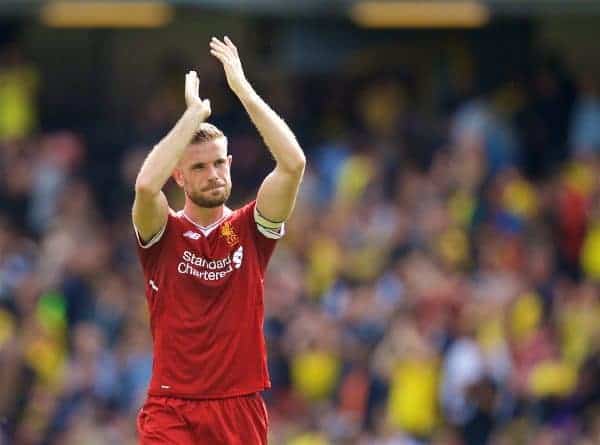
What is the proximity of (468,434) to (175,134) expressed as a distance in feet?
21.5

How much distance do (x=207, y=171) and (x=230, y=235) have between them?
1.17 ft

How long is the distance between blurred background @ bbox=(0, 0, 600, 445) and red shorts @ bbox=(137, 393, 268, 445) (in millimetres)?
5491

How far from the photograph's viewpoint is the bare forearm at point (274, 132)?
28.9 feet

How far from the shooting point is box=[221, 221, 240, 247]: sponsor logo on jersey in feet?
30.0

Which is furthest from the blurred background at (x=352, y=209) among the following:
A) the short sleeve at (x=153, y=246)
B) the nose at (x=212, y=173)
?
the nose at (x=212, y=173)

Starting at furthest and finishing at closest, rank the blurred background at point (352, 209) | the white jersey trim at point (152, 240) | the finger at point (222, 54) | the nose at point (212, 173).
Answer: the blurred background at point (352, 209) → the white jersey trim at point (152, 240) → the nose at point (212, 173) → the finger at point (222, 54)

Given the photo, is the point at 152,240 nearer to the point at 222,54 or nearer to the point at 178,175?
the point at 178,175

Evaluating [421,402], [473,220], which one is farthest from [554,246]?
[421,402]

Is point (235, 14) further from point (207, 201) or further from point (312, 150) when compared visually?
point (207, 201)

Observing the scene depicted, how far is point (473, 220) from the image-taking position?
16812mm

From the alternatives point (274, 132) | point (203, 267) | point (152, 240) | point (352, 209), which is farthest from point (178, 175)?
point (352, 209)

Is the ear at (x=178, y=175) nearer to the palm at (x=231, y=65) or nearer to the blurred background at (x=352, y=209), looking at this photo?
the palm at (x=231, y=65)

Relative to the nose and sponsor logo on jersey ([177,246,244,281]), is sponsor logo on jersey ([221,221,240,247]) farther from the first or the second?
the nose

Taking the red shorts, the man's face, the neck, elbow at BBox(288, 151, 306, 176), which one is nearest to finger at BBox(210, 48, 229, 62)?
the man's face
